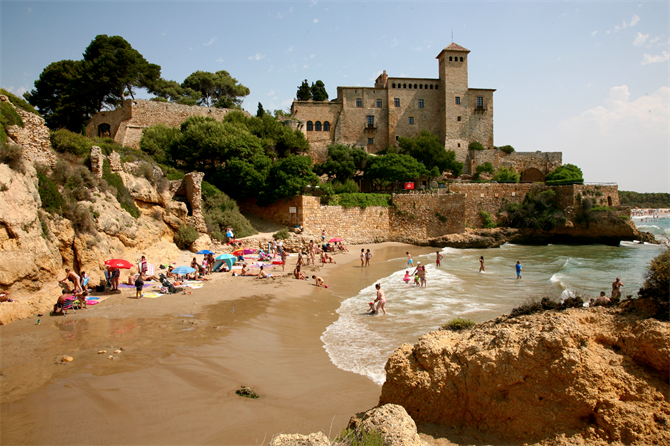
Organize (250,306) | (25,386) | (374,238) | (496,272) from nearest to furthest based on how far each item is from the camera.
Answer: (25,386) < (250,306) < (496,272) < (374,238)

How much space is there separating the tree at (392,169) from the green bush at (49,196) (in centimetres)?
2556

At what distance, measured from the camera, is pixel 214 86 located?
50.8 meters

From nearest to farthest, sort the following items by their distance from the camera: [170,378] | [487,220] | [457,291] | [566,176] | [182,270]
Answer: [170,378] < [182,270] < [457,291] < [487,220] < [566,176]

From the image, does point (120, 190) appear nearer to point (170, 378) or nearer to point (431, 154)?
point (170, 378)

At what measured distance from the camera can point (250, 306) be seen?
11133 mm

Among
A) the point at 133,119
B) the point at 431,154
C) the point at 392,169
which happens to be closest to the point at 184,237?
the point at 133,119

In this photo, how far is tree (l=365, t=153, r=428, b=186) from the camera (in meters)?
33.5

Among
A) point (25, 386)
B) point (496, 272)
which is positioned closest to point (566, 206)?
point (496, 272)

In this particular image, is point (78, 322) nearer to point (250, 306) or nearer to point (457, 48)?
point (250, 306)

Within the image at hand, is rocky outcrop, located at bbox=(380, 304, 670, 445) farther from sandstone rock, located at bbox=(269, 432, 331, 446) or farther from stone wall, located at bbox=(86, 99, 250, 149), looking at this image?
stone wall, located at bbox=(86, 99, 250, 149)

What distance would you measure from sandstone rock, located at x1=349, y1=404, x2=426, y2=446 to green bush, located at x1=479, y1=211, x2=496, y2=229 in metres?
30.9

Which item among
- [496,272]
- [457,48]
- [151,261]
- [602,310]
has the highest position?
[457,48]

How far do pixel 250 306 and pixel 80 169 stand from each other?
29.8 feet

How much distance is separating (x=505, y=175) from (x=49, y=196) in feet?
126
